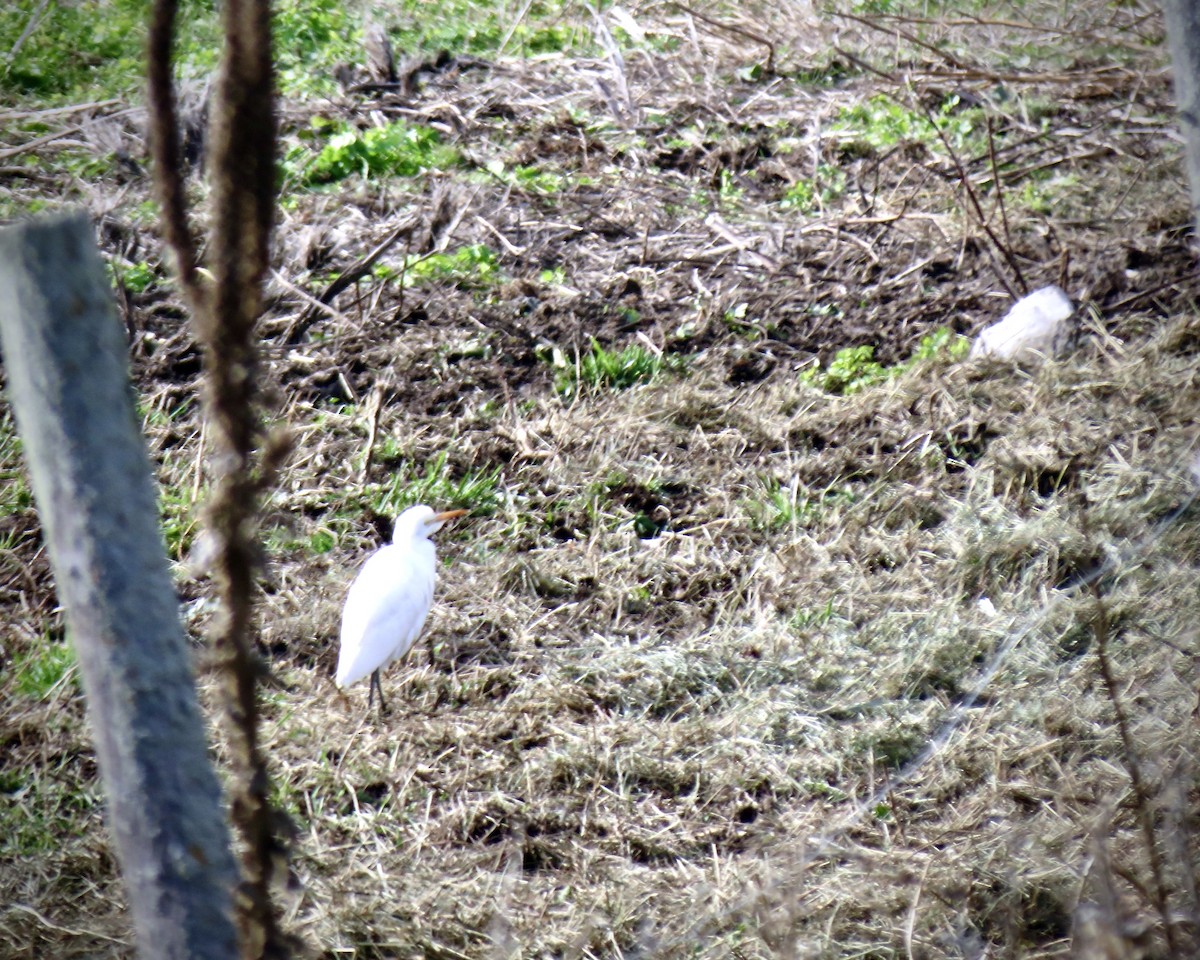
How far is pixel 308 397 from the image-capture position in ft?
16.9

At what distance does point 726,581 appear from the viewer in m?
4.38

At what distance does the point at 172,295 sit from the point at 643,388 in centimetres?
223

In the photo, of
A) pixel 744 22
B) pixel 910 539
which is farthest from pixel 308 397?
pixel 744 22

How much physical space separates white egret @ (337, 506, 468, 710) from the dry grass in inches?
8.7

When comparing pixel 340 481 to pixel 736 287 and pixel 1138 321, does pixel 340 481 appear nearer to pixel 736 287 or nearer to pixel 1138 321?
pixel 736 287

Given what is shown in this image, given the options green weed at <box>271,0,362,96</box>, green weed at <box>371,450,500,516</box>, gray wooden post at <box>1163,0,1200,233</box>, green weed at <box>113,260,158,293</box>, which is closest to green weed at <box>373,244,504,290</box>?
green weed at <box>113,260,158,293</box>

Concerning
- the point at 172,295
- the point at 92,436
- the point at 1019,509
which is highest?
the point at 92,436

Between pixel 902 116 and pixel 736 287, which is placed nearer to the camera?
pixel 736 287

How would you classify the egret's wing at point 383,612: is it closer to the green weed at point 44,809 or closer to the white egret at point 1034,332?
the green weed at point 44,809

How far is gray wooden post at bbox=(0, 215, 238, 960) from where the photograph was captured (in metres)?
1.42

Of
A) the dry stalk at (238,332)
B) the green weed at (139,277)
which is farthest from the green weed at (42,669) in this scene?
the dry stalk at (238,332)

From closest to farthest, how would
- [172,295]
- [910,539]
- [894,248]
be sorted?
[910,539] → [172,295] → [894,248]

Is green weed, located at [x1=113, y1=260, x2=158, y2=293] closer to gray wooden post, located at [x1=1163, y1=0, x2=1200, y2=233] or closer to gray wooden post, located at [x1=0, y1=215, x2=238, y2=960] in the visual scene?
gray wooden post, located at [x1=0, y1=215, x2=238, y2=960]

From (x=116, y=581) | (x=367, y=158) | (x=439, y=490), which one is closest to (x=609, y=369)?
(x=439, y=490)
